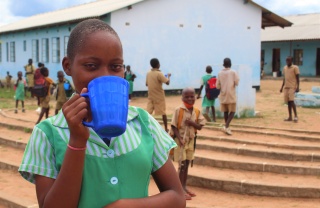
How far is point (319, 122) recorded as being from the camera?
34.9ft

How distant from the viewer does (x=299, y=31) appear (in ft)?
98.5

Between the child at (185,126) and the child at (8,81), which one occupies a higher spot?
the child at (8,81)

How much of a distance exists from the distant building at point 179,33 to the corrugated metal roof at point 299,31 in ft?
25.1

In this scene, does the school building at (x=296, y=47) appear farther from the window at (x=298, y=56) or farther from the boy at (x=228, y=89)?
the boy at (x=228, y=89)

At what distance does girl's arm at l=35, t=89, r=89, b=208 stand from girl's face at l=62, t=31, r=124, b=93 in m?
0.12

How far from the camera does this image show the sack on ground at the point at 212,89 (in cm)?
1044

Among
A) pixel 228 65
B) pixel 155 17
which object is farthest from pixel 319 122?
pixel 155 17

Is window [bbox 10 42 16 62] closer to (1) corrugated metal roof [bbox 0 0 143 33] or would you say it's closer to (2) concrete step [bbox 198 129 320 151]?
(1) corrugated metal roof [bbox 0 0 143 33]

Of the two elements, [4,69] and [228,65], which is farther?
[4,69]

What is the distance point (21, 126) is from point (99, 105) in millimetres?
9526

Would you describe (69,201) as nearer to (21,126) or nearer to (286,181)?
(286,181)

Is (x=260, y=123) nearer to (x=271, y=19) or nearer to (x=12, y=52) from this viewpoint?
(x=271, y=19)

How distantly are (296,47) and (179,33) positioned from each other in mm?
15617

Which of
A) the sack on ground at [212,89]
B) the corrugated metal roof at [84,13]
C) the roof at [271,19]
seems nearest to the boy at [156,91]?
the sack on ground at [212,89]
